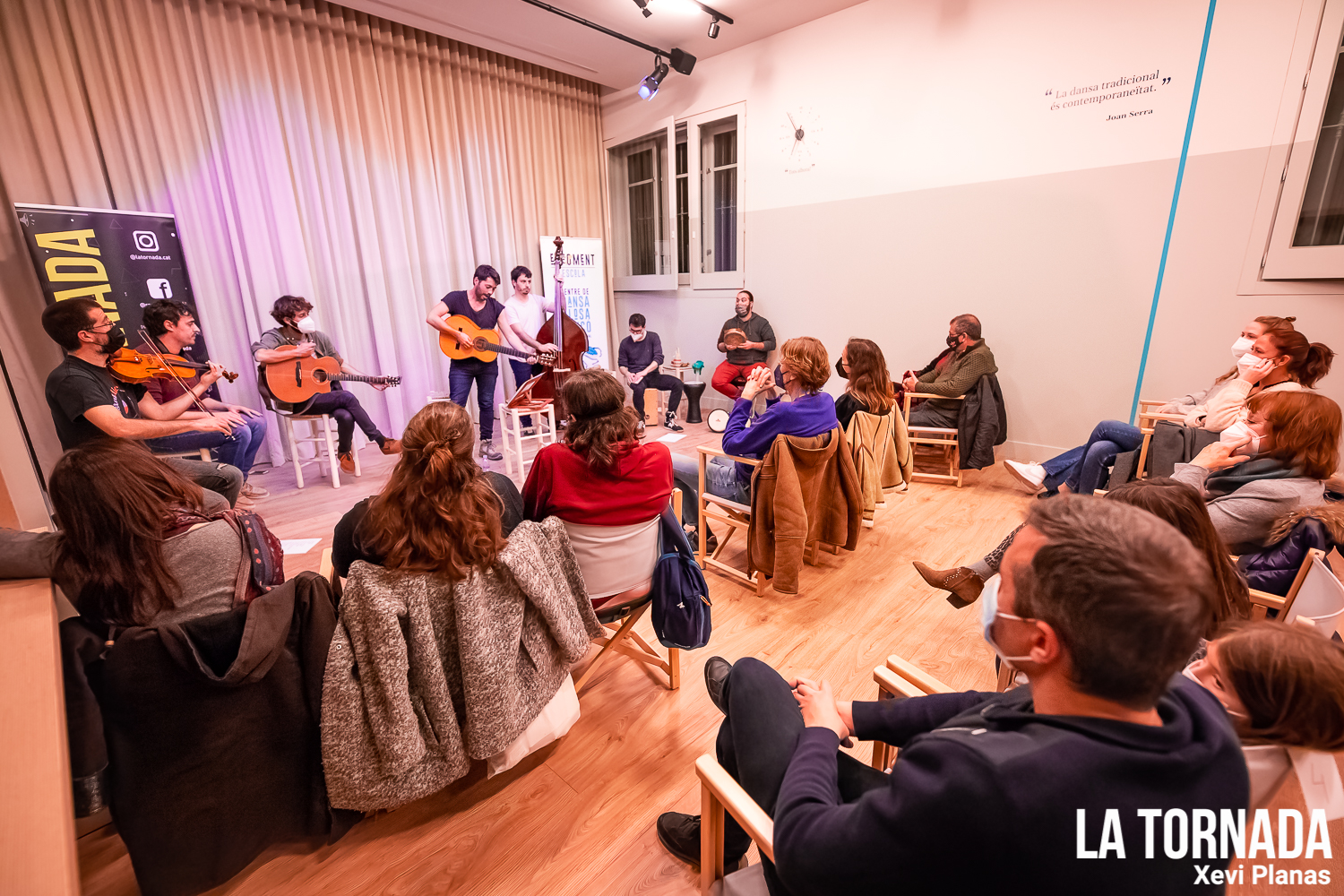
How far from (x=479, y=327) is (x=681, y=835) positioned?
380 centimetres

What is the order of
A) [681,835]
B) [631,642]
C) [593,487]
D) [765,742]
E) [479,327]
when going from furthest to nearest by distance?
[479,327] → [631,642] → [593,487] → [681,835] → [765,742]

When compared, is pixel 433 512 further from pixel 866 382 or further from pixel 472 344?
pixel 472 344

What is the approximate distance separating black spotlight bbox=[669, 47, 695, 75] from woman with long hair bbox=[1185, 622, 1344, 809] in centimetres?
549

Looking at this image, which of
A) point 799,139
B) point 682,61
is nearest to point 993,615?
point 799,139

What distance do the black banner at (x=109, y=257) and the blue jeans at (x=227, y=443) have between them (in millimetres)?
878

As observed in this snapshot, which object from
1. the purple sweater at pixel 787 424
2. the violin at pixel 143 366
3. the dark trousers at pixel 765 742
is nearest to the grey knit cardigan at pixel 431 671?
the dark trousers at pixel 765 742

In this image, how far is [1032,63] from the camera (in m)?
3.52

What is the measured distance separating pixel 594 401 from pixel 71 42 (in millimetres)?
4525

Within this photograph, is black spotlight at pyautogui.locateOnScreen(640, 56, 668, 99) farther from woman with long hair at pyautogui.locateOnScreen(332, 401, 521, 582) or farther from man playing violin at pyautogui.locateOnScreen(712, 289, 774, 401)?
woman with long hair at pyautogui.locateOnScreen(332, 401, 521, 582)

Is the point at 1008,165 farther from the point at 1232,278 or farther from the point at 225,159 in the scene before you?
the point at 225,159

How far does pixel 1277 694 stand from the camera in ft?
2.42

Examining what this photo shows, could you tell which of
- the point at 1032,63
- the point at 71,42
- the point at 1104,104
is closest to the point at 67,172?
the point at 71,42

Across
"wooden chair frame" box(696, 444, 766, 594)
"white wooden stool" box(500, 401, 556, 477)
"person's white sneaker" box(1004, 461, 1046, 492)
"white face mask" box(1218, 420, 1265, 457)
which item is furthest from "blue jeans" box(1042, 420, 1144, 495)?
"white wooden stool" box(500, 401, 556, 477)

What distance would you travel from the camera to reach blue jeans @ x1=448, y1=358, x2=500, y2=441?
426cm
